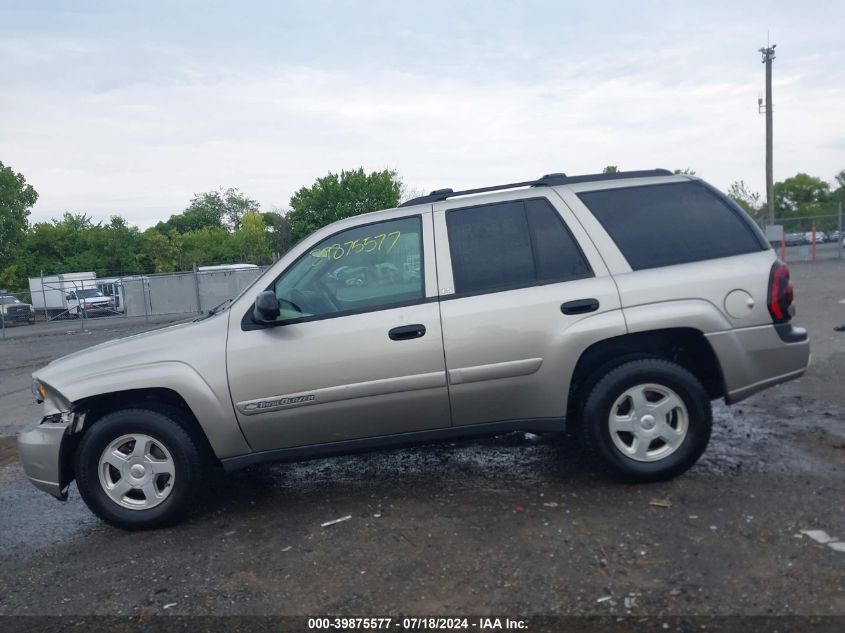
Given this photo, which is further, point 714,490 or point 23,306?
point 23,306

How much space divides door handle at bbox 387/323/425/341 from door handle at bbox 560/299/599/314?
863 mm

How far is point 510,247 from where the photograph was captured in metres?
4.74

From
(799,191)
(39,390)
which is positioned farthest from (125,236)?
(799,191)

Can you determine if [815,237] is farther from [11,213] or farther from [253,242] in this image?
[253,242]

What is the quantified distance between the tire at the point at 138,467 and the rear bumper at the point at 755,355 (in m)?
3.25

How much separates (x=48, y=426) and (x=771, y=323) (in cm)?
445

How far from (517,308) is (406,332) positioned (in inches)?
26.9

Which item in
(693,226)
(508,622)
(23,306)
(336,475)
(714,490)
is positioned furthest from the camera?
(23,306)

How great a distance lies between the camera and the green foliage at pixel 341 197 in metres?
49.1

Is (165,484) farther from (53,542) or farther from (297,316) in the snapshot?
(297,316)

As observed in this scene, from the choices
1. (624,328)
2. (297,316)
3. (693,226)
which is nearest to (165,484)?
(297,316)

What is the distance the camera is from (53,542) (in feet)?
15.0

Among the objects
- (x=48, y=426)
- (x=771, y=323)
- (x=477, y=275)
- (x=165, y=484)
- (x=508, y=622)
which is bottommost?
(x=508, y=622)

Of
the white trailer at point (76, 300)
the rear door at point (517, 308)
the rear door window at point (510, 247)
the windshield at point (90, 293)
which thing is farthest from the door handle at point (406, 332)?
the windshield at point (90, 293)
